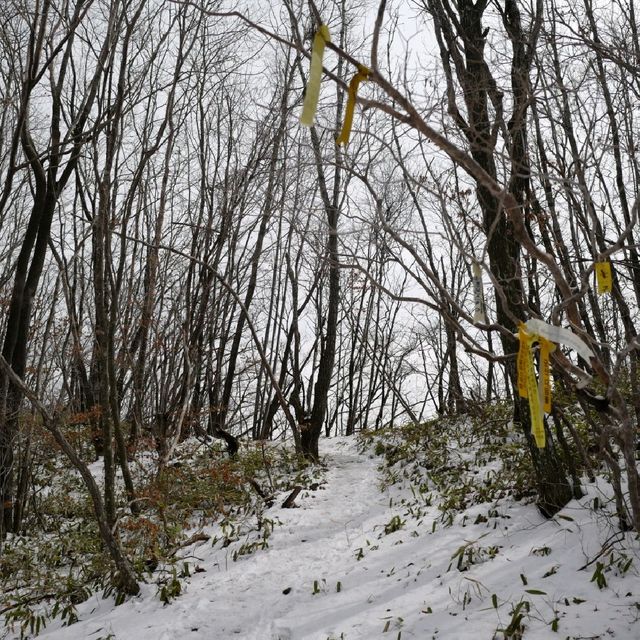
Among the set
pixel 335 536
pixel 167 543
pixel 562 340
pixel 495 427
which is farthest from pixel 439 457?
pixel 562 340

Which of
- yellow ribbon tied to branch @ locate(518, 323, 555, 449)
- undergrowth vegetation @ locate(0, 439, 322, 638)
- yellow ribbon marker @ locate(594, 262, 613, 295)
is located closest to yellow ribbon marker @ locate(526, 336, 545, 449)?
yellow ribbon tied to branch @ locate(518, 323, 555, 449)

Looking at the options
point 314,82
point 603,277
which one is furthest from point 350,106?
point 603,277

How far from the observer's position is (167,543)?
16.8ft

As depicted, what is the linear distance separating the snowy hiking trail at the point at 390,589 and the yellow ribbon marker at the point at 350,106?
2.78 m

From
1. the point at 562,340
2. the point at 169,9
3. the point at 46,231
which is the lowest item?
the point at 562,340

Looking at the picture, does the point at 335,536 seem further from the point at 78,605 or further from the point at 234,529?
the point at 78,605

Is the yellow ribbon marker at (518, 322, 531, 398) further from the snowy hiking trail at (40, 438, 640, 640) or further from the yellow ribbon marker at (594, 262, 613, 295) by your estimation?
the snowy hiking trail at (40, 438, 640, 640)

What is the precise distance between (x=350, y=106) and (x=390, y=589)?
140 inches

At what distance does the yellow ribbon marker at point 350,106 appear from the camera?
1.27 metres

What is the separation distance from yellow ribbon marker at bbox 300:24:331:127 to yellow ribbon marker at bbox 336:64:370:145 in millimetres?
105

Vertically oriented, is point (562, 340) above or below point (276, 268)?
below

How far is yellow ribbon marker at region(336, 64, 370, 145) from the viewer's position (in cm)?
127

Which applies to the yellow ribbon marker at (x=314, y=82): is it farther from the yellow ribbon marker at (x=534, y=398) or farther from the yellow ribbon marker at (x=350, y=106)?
the yellow ribbon marker at (x=534, y=398)

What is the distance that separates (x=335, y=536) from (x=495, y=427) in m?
3.37
